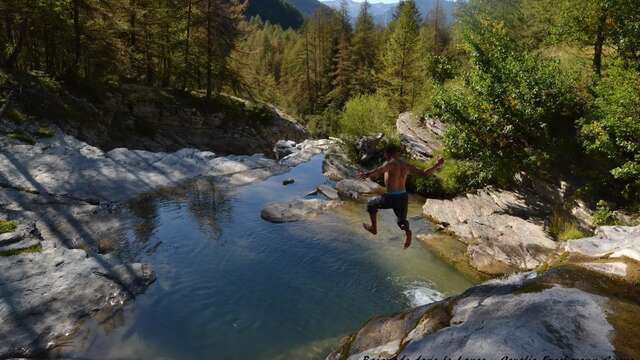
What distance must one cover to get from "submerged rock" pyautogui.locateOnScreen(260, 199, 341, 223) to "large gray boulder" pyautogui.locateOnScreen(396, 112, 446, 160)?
29.7ft

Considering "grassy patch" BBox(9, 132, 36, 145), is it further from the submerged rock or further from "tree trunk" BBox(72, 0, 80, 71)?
the submerged rock

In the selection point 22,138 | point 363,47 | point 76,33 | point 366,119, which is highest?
point 363,47

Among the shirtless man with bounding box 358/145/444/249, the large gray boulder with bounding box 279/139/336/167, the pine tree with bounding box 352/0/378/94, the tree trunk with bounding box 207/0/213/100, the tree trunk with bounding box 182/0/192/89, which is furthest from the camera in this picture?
the pine tree with bounding box 352/0/378/94

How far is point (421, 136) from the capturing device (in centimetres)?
2744

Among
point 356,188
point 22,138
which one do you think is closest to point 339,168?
point 356,188

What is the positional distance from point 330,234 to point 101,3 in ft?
88.7

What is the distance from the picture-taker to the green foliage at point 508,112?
55.0 ft

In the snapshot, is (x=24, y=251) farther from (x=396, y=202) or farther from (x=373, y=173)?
(x=396, y=202)

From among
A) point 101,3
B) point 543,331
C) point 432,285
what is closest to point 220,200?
point 432,285

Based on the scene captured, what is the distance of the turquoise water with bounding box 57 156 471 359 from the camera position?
922 cm

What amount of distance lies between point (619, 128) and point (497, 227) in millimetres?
4998

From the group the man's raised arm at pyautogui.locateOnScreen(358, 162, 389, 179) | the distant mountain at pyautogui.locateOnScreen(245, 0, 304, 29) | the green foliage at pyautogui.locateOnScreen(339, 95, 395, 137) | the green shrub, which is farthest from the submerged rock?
the distant mountain at pyautogui.locateOnScreen(245, 0, 304, 29)

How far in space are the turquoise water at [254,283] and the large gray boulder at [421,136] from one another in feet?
26.9

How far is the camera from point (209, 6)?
37906 mm
